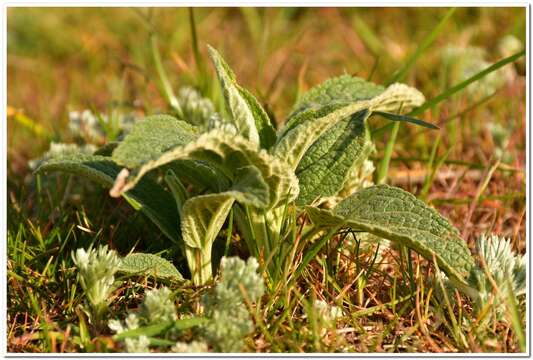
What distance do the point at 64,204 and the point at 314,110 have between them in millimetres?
1523

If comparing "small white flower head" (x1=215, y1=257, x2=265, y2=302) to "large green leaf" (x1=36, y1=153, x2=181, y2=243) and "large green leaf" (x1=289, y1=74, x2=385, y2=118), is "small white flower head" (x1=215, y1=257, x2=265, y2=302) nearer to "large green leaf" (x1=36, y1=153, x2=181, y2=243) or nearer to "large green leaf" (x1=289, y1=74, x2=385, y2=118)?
"large green leaf" (x1=36, y1=153, x2=181, y2=243)

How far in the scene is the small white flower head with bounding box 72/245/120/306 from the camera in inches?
91.0

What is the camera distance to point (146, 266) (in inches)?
96.4

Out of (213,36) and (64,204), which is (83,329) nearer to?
(64,204)

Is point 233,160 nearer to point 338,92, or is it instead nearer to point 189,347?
point 189,347

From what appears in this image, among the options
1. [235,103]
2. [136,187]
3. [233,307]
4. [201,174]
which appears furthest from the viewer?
[136,187]

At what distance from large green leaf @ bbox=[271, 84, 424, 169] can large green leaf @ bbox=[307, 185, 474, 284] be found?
0.23m

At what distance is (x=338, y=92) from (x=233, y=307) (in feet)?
3.86

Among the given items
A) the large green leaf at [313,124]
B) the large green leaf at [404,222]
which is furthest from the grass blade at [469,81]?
the large green leaf at [404,222]

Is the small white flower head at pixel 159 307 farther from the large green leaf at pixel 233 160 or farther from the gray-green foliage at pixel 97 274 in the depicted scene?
the large green leaf at pixel 233 160

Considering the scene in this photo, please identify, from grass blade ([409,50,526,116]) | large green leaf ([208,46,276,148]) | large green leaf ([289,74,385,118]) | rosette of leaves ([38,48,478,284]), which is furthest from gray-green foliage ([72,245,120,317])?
grass blade ([409,50,526,116])

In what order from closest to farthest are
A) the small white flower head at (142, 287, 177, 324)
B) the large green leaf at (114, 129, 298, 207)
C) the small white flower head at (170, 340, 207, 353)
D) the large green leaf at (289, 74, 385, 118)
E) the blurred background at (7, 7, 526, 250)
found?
the large green leaf at (114, 129, 298, 207), the small white flower head at (170, 340, 207, 353), the small white flower head at (142, 287, 177, 324), the large green leaf at (289, 74, 385, 118), the blurred background at (7, 7, 526, 250)

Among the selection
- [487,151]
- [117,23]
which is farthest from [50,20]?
[487,151]

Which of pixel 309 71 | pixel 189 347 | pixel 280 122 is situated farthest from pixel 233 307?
pixel 309 71
